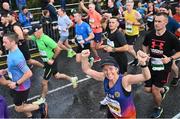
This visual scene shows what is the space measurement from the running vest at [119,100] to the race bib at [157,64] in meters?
1.82

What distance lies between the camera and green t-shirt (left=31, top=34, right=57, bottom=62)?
7195 mm

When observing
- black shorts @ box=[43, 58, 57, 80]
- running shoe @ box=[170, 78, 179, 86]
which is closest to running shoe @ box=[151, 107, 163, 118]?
running shoe @ box=[170, 78, 179, 86]

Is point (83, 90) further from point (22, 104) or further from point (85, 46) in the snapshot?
point (22, 104)

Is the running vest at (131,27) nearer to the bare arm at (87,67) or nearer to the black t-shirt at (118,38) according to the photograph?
the black t-shirt at (118,38)

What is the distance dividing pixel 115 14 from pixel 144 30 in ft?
7.94

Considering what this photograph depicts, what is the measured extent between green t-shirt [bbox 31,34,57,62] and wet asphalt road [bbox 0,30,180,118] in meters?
1.09

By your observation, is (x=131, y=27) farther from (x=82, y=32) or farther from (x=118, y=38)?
(x=118, y=38)

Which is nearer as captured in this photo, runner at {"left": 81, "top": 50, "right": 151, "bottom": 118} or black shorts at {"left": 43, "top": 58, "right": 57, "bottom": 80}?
runner at {"left": 81, "top": 50, "right": 151, "bottom": 118}

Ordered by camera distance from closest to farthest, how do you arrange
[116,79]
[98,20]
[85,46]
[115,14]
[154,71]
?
[116,79] < [154,71] < [85,46] < [98,20] < [115,14]

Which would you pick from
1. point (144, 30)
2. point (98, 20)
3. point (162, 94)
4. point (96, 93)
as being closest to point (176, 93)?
point (162, 94)

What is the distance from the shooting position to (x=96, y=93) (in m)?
8.09

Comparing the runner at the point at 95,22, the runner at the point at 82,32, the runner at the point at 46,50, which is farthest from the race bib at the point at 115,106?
the runner at the point at 95,22

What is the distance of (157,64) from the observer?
656cm

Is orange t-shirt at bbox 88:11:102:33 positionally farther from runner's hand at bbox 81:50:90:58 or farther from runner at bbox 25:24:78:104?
runner's hand at bbox 81:50:90:58
